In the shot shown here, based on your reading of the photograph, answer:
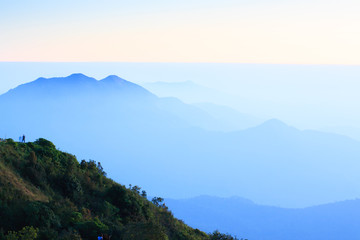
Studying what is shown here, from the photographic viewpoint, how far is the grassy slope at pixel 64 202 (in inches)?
608

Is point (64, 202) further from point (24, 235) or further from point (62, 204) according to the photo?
point (24, 235)

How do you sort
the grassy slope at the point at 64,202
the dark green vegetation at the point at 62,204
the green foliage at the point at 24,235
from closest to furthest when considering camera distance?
the green foliage at the point at 24,235, the dark green vegetation at the point at 62,204, the grassy slope at the point at 64,202

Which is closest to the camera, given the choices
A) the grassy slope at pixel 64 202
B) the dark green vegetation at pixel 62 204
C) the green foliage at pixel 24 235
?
the green foliage at pixel 24 235

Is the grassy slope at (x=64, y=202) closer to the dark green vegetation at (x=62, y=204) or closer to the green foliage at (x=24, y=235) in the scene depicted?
the dark green vegetation at (x=62, y=204)

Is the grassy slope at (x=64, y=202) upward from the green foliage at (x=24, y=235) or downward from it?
upward

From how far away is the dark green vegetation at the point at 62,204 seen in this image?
1527 centimetres

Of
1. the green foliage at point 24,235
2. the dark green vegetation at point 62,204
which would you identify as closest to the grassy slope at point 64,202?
the dark green vegetation at point 62,204

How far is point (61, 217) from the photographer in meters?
17.2

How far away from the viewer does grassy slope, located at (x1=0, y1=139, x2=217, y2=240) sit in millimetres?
15438

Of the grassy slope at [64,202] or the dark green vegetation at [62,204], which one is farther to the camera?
the grassy slope at [64,202]

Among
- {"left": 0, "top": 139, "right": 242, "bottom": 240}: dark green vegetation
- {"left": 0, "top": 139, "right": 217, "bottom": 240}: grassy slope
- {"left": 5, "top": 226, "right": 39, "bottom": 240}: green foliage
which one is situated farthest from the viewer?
{"left": 0, "top": 139, "right": 217, "bottom": 240}: grassy slope

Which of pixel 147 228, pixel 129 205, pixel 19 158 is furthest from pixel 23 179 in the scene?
pixel 147 228

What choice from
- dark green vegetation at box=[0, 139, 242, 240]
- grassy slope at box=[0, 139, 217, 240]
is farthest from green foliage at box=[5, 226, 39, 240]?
grassy slope at box=[0, 139, 217, 240]

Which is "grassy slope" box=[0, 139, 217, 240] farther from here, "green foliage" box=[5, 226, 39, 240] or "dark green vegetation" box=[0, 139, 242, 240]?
"green foliage" box=[5, 226, 39, 240]
